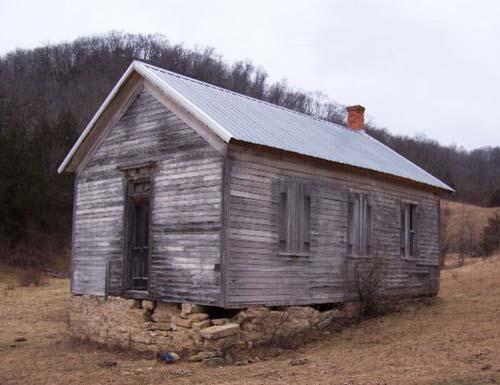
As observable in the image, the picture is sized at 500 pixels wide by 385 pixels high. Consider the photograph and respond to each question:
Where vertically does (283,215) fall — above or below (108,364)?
above

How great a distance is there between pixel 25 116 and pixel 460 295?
3715 centimetres

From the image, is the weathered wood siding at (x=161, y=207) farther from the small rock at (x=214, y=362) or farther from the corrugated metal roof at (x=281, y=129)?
the small rock at (x=214, y=362)

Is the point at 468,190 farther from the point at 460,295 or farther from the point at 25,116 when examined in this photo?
the point at 460,295

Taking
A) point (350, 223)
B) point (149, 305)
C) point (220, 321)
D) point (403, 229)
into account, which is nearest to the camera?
point (220, 321)

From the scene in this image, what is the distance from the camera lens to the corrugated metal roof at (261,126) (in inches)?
544

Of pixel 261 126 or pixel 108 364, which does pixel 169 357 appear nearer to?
pixel 108 364

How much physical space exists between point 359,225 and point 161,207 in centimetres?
540

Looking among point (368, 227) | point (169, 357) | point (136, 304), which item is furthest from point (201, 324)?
point (368, 227)

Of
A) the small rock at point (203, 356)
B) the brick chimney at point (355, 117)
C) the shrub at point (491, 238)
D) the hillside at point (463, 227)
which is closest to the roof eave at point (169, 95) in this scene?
the small rock at point (203, 356)

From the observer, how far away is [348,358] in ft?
40.4

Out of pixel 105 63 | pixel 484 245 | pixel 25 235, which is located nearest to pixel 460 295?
pixel 484 245

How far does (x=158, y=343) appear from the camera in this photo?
1407cm

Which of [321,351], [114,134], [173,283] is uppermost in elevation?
Result: [114,134]

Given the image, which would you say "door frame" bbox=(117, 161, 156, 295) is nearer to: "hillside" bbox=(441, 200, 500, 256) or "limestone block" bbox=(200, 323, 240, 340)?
"limestone block" bbox=(200, 323, 240, 340)
